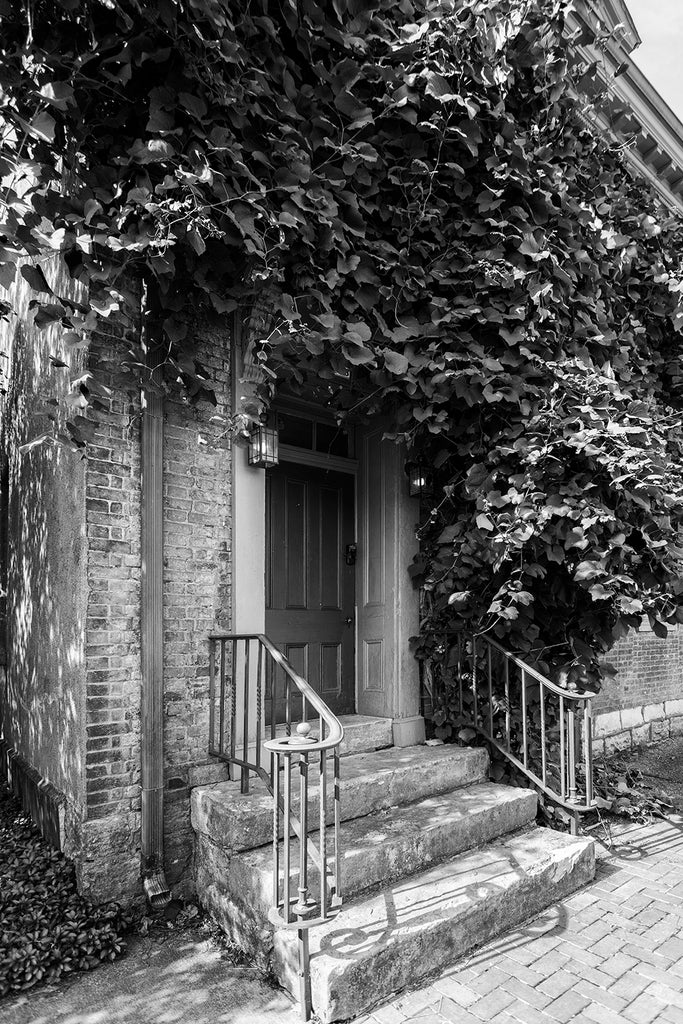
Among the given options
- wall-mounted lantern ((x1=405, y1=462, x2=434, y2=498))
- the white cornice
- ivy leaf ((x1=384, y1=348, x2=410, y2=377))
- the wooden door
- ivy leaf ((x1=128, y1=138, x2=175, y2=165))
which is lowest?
the wooden door

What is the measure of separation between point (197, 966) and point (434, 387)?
3218 millimetres

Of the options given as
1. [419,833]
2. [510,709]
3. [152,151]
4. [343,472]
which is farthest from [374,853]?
[152,151]

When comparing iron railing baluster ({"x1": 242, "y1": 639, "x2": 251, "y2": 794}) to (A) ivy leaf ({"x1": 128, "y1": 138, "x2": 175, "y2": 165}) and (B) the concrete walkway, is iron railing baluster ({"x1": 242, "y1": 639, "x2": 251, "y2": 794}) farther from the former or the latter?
(A) ivy leaf ({"x1": 128, "y1": 138, "x2": 175, "y2": 165})

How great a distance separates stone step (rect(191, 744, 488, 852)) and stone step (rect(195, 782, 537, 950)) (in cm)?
6

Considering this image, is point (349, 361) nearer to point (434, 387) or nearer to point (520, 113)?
point (434, 387)

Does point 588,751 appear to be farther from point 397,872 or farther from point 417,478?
point 417,478

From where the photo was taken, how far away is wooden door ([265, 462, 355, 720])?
4.56 m

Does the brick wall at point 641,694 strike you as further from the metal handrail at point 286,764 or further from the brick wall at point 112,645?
the brick wall at point 112,645

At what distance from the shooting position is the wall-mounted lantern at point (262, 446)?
11.8 feet

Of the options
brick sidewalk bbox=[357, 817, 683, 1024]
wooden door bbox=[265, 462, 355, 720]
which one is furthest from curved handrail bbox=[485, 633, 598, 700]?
wooden door bbox=[265, 462, 355, 720]

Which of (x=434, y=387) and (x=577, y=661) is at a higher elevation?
(x=434, y=387)

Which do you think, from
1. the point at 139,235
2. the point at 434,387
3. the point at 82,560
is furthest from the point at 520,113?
the point at 82,560

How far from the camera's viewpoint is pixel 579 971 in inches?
106

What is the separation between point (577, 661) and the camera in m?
4.30
